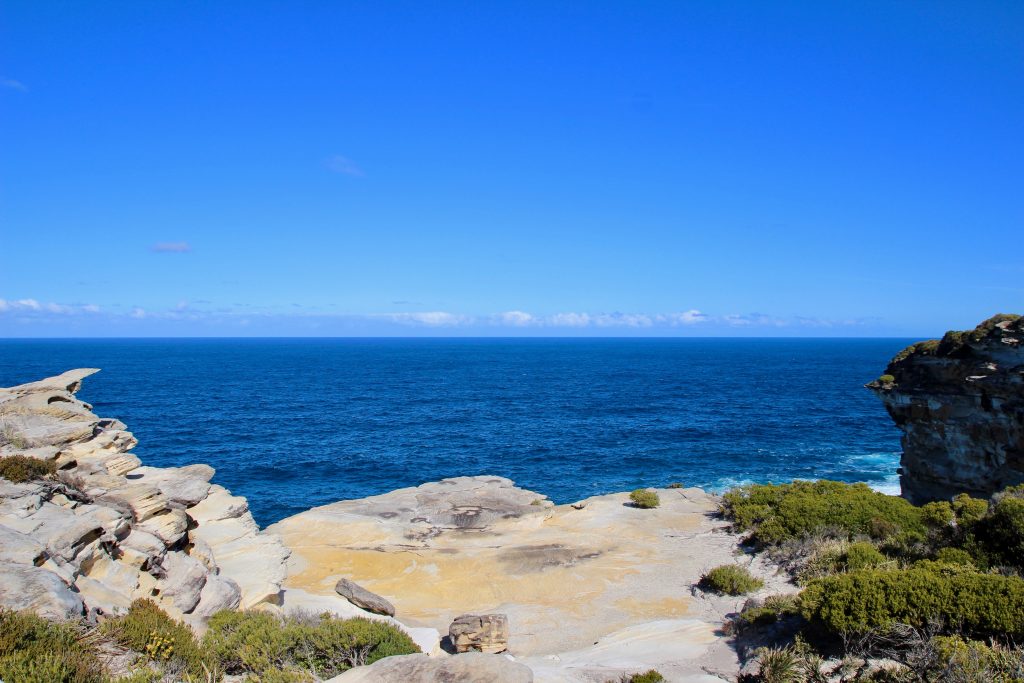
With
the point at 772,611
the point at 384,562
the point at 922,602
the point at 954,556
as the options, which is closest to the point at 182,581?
the point at 384,562

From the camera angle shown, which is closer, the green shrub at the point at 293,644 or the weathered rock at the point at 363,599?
the green shrub at the point at 293,644

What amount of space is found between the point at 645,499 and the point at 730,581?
486 inches

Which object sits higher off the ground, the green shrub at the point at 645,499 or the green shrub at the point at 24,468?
the green shrub at the point at 24,468

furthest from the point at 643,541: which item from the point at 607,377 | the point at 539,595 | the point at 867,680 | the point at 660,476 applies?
the point at 607,377

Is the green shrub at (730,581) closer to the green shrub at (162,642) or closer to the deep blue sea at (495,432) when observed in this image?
the green shrub at (162,642)

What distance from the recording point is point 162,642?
11195 mm

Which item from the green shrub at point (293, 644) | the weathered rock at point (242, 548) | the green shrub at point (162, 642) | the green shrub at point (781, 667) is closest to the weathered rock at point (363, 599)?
the weathered rock at point (242, 548)

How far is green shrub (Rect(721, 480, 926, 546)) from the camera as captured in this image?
77.8 feet

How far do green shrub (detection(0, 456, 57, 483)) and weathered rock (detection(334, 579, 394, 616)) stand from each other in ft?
31.4

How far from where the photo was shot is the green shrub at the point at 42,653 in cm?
837

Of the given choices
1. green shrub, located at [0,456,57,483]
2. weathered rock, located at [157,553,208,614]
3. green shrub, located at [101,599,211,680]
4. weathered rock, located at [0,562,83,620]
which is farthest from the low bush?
green shrub, located at [0,456,57,483]

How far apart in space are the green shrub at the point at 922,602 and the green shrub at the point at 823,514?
9.36 m

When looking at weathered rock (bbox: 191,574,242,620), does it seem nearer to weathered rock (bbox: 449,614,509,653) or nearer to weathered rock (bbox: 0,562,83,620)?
weathered rock (bbox: 0,562,83,620)

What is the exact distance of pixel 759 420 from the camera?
236 feet
